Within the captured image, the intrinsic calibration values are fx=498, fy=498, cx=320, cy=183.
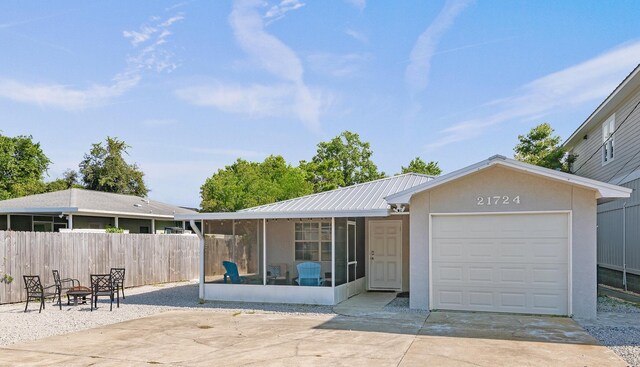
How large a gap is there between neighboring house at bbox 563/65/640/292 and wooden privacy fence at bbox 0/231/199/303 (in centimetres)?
1529

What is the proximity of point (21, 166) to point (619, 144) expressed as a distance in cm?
4021

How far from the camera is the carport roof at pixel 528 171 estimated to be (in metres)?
9.89

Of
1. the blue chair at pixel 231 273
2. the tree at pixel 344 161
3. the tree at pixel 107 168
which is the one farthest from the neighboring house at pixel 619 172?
the tree at pixel 107 168

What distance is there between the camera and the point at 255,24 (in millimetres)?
15969

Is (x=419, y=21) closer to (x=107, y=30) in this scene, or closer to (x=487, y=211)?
(x=487, y=211)

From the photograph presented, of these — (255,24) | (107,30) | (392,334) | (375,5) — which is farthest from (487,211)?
(107,30)

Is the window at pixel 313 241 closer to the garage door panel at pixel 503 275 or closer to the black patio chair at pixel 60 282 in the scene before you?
the garage door panel at pixel 503 275

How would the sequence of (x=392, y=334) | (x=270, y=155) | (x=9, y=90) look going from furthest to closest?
(x=270, y=155), (x=9, y=90), (x=392, y=334)

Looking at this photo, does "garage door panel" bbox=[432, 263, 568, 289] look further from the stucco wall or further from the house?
the stucco wall

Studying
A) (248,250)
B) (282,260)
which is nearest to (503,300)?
(282,260)

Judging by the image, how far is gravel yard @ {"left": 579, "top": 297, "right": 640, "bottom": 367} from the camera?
7644 millimetres

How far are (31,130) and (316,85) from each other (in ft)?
95.2

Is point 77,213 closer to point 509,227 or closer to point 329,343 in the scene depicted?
point 329,343

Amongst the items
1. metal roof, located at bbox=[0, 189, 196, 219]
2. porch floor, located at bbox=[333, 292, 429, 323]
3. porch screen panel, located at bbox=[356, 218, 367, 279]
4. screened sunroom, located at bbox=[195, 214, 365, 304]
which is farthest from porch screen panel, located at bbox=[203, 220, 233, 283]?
metal roof, located at bbox=[0, 189, 196, 219]
